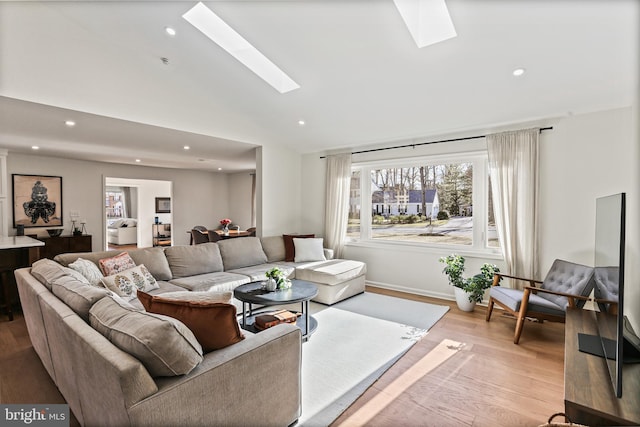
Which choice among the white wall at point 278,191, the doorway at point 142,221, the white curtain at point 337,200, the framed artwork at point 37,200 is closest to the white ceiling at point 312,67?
the white curtain at point 337,200

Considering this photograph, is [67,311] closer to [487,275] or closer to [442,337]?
[442,337]

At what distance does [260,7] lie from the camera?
286 centimetres

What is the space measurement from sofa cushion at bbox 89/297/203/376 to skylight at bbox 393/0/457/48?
2.95m

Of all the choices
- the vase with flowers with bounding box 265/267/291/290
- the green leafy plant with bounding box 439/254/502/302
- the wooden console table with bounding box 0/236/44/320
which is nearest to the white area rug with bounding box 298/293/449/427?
the green leafy plant with bounding box 439/254/502/302

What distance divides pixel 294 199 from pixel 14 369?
432cm

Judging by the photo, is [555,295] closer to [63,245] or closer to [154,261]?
[154,261]

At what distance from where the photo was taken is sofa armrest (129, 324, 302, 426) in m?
1.27

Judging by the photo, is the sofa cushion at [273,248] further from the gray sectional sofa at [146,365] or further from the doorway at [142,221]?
the doorway at [142,221]

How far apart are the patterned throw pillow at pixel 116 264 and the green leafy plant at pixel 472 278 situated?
3816 millimetres

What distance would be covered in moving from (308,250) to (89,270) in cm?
286

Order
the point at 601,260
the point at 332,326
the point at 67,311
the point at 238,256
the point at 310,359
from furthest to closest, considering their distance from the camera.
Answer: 1. the point at 238,256
2. the point at 332,326
3. the point at 310,359
4. the point at 601,260
5. the point at 67,311

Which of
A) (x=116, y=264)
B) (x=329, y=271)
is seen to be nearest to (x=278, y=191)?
(x=329, y=271)

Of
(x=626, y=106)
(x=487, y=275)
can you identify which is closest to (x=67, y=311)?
(x=487, y=275)

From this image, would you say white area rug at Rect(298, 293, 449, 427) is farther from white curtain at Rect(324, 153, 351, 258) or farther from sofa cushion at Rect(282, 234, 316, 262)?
white curtain at Rect(324, 153, 351, 258)
